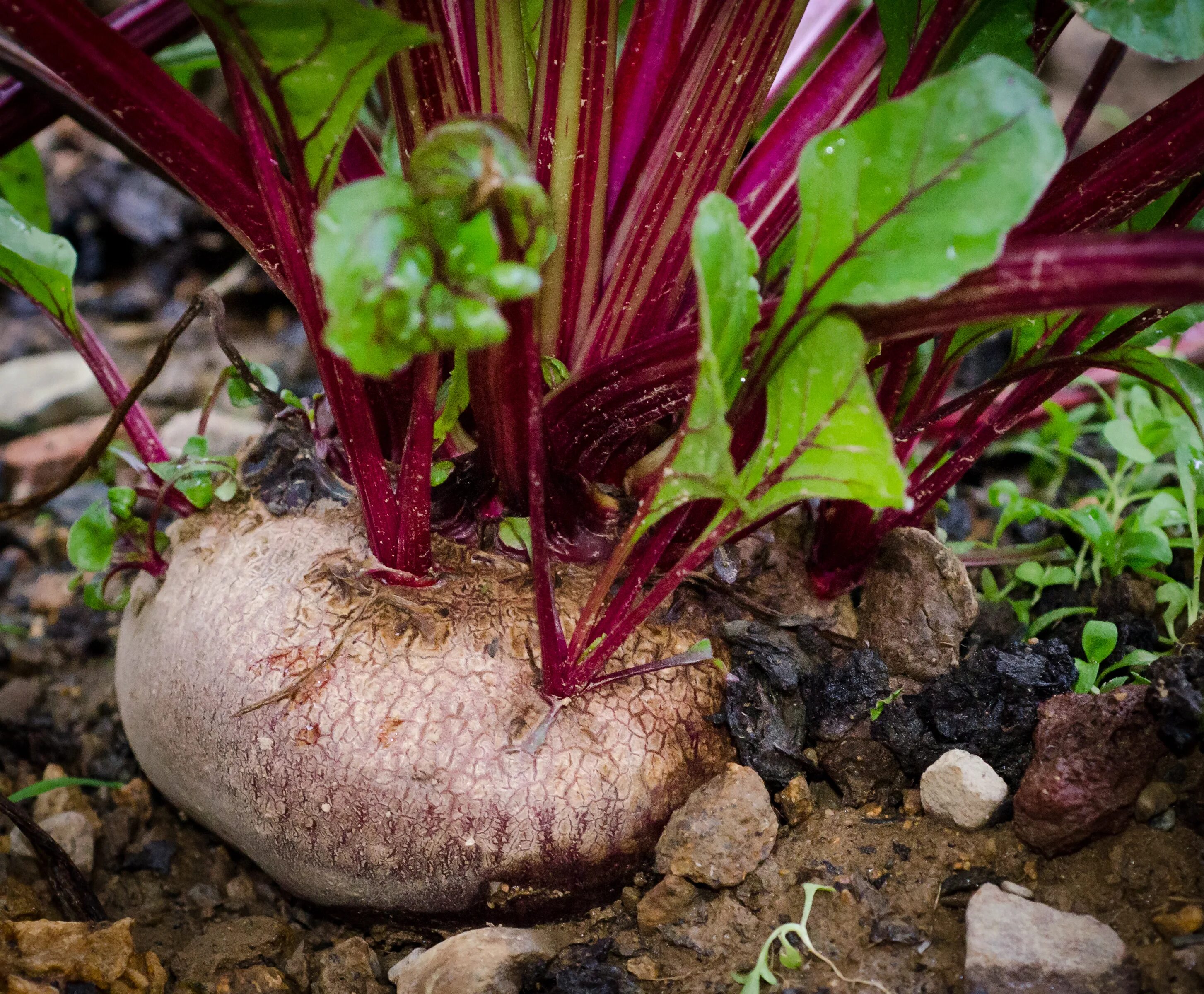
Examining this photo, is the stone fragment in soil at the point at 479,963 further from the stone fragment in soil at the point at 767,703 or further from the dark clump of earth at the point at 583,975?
the stone fragment in soil at the point at 767,703

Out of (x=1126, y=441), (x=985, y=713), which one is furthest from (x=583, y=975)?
(x=1126, y=441)

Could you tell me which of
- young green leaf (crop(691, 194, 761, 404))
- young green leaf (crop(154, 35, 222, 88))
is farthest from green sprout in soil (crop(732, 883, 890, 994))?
young green leaf (crop(154, 35, 222, 88))

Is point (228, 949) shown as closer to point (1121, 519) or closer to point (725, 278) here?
point (725, 278)

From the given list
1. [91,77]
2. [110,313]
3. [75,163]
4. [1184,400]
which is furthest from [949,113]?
[75,163]

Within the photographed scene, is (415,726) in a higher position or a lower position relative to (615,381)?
lower

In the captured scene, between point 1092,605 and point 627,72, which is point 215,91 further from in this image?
point 1092,605

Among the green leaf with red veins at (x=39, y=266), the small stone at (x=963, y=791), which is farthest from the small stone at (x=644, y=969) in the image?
the green leaf with red veins at (x=39, y=266)
